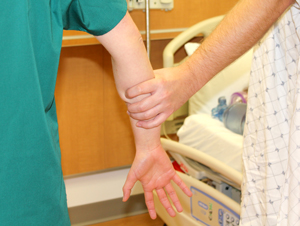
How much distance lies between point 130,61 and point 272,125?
428 mm

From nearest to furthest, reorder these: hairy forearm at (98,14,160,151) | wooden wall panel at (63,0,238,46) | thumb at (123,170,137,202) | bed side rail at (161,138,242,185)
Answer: hairy forearm at (98,14,160,151) < thumb at (123,170,137,202) < bed side rail at (161,138,242,185) < wooden wall panel at (63,0,238,46)

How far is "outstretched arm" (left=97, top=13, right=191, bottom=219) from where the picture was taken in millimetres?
831

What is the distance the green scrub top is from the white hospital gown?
1.62 feet

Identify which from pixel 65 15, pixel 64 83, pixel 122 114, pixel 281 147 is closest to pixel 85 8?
pixel 65 15

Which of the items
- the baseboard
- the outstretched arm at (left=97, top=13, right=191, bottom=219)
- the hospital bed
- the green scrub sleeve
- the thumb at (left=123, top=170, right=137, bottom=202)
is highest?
the green scrub sleeve

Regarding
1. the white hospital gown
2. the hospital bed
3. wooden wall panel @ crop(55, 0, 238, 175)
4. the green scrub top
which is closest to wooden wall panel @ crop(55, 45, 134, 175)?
wooden wall panel @ crop(55, 0, 238, 175)

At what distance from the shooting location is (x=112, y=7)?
725 millimetres

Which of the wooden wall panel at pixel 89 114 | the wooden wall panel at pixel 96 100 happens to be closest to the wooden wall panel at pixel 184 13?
the wooden wall panel at pixel 96 100

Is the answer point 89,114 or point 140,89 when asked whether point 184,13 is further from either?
point 140,89

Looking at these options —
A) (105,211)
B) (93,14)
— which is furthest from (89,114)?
(93,14)

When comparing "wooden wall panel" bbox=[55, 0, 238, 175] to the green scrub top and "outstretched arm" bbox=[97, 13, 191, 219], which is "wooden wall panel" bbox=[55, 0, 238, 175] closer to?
"outstretched arm" bbox=[97, 13, 191, 219]

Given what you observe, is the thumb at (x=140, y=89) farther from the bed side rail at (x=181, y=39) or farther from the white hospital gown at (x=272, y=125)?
the bed side rail at (x=181, y=39)

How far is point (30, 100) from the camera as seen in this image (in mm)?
621

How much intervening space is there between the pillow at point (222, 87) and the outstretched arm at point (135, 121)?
990mm
